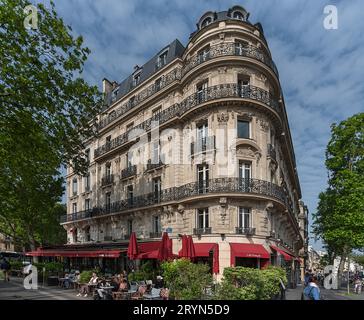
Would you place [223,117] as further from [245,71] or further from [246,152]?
[245,71]

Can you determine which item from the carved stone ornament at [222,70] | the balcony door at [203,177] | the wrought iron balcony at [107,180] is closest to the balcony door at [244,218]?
the balcony door at [203,177]

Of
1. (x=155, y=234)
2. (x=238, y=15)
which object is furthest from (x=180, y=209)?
(x=238, y=15)

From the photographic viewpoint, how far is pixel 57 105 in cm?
1394

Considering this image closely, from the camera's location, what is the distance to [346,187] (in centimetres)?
2533

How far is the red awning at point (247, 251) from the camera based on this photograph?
19.4 m

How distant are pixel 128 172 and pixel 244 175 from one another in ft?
37.2

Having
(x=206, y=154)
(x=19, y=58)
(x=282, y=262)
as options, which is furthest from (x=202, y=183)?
(x=19, y=58)

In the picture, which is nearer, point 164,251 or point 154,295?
point 154,295

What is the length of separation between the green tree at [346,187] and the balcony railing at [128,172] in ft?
54.4

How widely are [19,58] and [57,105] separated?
2511mm

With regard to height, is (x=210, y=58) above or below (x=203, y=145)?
above

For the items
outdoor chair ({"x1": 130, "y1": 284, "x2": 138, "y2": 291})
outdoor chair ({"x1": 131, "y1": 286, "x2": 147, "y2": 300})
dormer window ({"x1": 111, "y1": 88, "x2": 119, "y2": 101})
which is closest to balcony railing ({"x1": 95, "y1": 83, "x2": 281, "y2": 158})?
dormer window ({"x1": 111, "y1": 88, "x2": 119, "y2": 101})

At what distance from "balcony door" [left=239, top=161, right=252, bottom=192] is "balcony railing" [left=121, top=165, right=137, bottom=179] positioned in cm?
1022

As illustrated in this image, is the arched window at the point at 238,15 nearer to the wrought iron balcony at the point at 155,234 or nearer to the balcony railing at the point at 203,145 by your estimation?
the balcony railing at the point at 203,145
